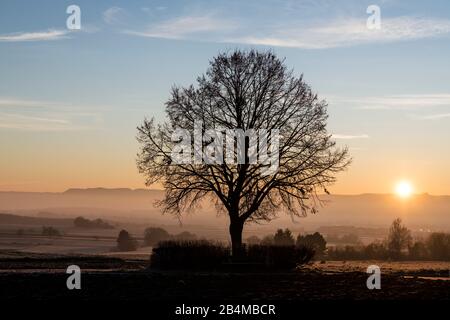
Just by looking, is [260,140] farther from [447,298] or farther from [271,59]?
[447,298]

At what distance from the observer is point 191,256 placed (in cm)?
3706

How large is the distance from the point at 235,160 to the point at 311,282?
11.3 metres

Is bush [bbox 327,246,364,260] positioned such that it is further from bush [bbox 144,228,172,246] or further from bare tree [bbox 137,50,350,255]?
bush [bbox 144,228,172,246]

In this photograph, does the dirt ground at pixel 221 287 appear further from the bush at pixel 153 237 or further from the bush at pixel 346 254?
the bush at pixel 153 237

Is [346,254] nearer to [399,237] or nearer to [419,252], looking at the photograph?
[419,252]

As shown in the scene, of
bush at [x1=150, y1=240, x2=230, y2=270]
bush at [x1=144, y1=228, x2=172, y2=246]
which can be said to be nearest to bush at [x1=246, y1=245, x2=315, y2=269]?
bush at [x1=150, y1=240, x2=230, y2=270]

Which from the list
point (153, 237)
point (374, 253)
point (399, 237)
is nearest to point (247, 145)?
point (374, 253)

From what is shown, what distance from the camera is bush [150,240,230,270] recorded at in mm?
37031

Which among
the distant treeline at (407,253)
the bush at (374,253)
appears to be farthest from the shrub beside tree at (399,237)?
the bush at (374,253)

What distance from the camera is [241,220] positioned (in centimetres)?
4044
